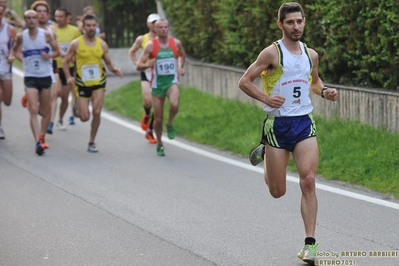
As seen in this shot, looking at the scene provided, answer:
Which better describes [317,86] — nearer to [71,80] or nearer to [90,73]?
[71,80]

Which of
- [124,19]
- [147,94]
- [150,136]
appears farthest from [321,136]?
[124,19]

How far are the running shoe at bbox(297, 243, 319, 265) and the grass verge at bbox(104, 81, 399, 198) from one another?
2.80 metres

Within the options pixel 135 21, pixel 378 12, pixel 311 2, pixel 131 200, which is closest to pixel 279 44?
pixel 131 200

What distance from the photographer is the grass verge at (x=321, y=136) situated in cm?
1080

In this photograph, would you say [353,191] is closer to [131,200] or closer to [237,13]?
[131,200]

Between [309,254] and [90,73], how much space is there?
7.55 m

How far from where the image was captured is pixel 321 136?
1288 centimetres

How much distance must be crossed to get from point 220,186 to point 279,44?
3603 mm

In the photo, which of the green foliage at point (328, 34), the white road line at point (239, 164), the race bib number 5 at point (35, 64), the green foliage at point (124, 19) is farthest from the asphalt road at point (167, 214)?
the green foliage at point (124, 19)

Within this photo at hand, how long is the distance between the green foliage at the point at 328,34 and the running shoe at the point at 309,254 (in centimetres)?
554

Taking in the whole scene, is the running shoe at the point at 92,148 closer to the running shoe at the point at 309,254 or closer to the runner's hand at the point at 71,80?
the runner's hand at the point at 71,80

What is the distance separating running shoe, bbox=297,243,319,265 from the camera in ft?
23.5

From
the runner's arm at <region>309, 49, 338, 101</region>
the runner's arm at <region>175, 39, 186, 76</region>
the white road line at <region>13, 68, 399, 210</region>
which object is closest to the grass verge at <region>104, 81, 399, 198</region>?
the white road line at <region>13, 68, 399, 210</region>

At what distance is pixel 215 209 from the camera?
9539 mm
